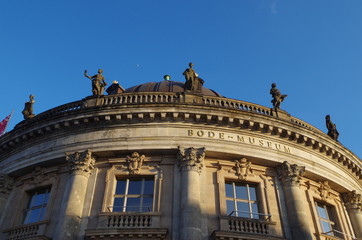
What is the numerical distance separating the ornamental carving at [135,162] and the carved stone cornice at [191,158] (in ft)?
6.42

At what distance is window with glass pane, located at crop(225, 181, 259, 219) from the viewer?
17.6 metres

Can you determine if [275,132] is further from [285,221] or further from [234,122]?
[285,221]

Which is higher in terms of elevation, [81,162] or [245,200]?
[81,162]

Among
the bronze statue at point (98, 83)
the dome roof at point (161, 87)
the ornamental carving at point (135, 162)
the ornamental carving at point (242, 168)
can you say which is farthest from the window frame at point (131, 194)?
the dome roof at point (161, 87)

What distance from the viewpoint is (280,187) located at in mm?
19000

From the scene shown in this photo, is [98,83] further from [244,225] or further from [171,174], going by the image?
[244,225]

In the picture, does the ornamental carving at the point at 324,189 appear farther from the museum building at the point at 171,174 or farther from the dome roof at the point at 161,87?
the dome roof at the point at 161,87

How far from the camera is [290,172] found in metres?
18.9

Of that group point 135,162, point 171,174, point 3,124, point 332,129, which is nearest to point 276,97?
point 332,129

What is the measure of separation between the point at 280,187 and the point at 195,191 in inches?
197

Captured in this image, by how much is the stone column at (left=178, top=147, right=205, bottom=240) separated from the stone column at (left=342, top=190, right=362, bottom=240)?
32.6 ft

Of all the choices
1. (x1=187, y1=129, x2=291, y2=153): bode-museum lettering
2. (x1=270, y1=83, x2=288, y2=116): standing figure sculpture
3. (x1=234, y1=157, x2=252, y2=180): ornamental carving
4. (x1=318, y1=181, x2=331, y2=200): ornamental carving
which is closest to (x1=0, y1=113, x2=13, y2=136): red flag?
(x1=187, y1=129, x2=291, y2=153): bode-museum lettering

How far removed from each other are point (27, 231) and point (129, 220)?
17.0 ft

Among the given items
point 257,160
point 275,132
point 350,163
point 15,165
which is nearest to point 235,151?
point 257,160
